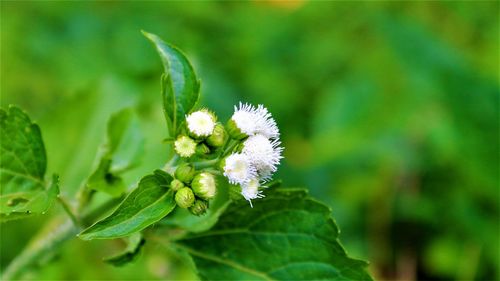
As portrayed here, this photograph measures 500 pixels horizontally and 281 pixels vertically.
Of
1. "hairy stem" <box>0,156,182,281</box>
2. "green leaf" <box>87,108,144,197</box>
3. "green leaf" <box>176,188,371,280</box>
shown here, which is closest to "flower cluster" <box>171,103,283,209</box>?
"hairy stem" <box>0,156,182,281</box>

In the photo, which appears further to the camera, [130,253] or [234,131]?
[130,253]

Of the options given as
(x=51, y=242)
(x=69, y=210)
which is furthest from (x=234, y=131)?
(x=51, y=242)

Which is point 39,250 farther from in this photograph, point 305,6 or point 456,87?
point 305,6

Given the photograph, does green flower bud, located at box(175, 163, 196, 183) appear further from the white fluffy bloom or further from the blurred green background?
the blurred green background

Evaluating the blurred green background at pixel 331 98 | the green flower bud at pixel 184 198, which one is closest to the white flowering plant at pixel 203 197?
the green flower bud at pixel 184 198

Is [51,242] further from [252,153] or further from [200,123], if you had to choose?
[252,153]

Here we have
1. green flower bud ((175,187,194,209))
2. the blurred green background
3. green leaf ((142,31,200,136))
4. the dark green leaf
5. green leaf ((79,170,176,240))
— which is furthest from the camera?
the blurred green background

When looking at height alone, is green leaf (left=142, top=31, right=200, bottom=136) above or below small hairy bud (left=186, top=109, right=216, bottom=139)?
above

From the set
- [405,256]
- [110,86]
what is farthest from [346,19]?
[110,86]
